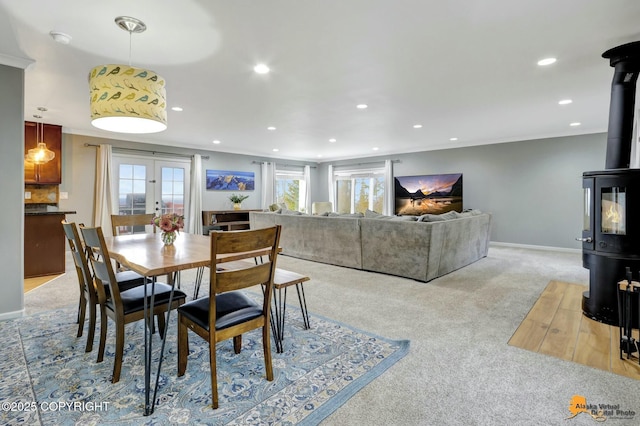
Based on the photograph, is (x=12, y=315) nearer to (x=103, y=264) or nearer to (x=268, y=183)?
(x=103, y=264)

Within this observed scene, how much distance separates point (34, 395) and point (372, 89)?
12.7 ft

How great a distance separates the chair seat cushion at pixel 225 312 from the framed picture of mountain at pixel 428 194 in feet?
21.8

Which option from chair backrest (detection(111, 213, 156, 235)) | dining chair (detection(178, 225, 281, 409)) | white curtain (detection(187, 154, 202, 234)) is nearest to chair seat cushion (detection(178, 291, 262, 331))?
dining chair (detection(178, 225, 281, 409))

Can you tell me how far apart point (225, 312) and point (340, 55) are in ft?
7.73

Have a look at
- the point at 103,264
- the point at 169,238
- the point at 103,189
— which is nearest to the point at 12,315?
the point at 169,238

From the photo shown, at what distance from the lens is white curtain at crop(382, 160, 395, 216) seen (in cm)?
877

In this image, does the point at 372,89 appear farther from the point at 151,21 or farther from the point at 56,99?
the point at 56,99

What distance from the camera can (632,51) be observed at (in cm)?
261

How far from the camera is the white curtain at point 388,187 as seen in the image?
877cm

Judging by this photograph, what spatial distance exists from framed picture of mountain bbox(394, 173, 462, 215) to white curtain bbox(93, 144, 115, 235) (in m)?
6.79

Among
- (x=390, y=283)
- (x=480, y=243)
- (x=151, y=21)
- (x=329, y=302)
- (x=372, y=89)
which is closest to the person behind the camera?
(x=151, y=21)

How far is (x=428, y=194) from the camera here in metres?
7.95

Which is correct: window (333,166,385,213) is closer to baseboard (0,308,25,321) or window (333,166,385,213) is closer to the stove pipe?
the stove pipe

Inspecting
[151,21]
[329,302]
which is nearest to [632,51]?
[329,302]
